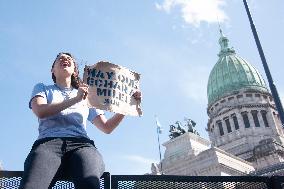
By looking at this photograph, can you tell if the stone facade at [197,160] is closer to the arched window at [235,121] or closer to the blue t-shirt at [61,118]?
the arched window at [235,121]

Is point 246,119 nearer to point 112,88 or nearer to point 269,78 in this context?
point 269,78

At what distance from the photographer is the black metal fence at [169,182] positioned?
4.53 metres

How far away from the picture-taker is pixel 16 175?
4520 mm

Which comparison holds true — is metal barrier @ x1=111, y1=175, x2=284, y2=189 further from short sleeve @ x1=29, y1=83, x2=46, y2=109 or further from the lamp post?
the lamp post

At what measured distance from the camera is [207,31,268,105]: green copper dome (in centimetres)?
7356

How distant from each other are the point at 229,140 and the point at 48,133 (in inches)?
2523

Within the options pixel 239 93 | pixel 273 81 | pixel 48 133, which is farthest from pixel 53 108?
pixel 239 93

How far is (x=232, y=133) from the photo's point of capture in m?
66.9

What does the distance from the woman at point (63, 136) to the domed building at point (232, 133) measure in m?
37.4

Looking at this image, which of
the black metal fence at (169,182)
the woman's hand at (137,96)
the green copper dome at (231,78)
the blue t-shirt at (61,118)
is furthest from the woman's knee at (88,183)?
the green copper dome at (231,78)

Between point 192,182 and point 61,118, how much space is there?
65.9 inches

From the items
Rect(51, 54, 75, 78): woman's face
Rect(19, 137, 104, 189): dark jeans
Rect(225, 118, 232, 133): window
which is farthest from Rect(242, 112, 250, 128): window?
Rect(19, 137, 104, 189): dark jeans

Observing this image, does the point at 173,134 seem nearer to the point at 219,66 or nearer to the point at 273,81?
the point at 219,66

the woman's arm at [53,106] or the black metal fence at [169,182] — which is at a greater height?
the woman's arm at [53,106]
